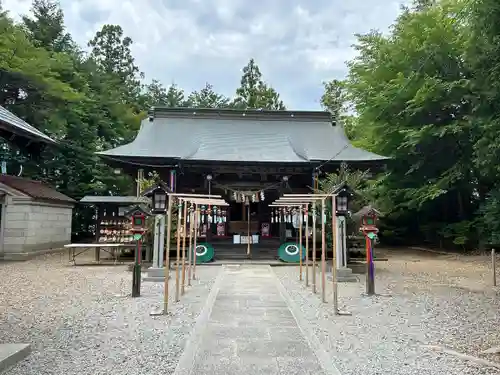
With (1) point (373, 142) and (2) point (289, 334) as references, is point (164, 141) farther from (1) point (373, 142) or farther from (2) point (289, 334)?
(2) point (289, 334)

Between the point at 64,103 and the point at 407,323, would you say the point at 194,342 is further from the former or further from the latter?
the point at 64,103

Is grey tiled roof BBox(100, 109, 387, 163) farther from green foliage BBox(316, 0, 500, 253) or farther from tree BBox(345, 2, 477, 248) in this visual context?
tree BBox(345, 2, 477, 248)

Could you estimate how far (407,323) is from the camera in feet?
17.0

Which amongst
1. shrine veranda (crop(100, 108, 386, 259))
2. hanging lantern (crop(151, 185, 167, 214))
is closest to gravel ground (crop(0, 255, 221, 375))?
hanging lantern (crop(151, 185, 167, 214))

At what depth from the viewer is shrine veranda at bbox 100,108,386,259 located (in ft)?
41.5

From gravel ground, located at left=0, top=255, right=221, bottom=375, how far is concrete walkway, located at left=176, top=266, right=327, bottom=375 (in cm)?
26

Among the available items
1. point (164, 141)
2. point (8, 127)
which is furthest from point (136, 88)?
point (8, 127)

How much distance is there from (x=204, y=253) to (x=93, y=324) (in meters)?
7.15

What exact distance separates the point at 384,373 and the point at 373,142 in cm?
1554

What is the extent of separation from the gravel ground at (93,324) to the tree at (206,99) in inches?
1114

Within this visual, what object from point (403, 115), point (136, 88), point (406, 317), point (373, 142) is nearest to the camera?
point (406, 317)

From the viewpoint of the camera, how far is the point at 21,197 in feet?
43.0

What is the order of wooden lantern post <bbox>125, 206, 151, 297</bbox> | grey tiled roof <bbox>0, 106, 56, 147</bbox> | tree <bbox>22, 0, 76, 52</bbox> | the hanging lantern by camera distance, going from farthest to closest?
tree <bbox>22, 0, 76, 52</bbox>, the hanging lantern, wooden lantern post <bbox>125, 206, 151, 297</bbox>, grey tiled roof <bbox>0, 106, 56, 147</bbox>

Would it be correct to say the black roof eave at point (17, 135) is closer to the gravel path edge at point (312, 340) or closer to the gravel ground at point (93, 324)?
the gravel ground at point (93, 324)
